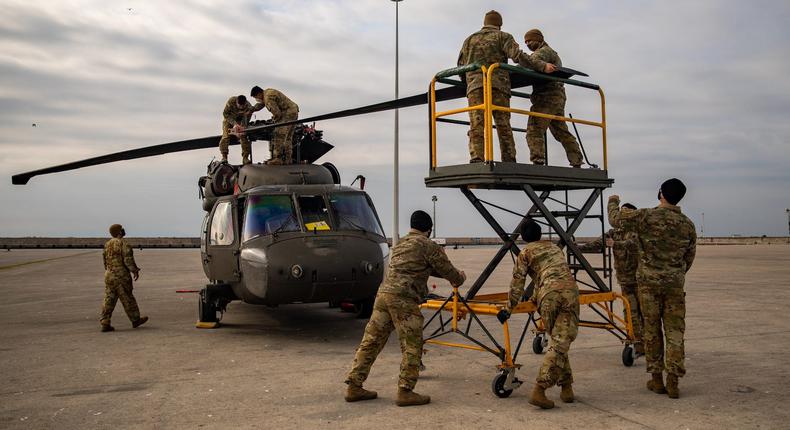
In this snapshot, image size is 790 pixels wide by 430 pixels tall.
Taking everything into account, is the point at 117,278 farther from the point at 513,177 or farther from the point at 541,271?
the point at 541,271

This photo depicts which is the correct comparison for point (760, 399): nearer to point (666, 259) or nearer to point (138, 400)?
point (666, 259)

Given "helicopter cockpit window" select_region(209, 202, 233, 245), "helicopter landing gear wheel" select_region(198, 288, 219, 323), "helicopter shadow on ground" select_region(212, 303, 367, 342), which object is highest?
"helicopter cockpit window" select_region(209, 202, 233, 245)

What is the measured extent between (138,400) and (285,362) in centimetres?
206

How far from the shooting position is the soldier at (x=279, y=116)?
38.5ft

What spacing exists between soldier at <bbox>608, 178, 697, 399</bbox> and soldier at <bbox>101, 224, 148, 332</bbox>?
777cm

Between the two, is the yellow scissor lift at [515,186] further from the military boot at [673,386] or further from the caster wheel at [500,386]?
the military boot at [673,386]

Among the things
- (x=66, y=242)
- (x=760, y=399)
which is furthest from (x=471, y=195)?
(x=66, y=242)

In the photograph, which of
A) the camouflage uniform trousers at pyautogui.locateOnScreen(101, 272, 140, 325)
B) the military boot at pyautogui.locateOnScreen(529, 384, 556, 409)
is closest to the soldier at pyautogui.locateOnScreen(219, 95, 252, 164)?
the camouflage uniform trousers at pyautogui.locateOnScreen(101, 272, 140, 325)

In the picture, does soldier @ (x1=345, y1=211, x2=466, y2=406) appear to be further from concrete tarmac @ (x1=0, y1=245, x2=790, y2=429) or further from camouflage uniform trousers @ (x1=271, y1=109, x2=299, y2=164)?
camouflage uniform trousers @ (x1=271, y1=109, x2=299, y2=164)

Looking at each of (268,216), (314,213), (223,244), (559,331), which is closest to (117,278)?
(223,244)

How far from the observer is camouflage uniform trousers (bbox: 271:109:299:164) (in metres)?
11.8

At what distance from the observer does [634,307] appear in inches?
317

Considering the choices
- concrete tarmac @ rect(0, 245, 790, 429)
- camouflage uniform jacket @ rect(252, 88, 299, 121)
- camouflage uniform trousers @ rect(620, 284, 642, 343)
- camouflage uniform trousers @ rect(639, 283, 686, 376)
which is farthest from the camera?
camouflage uniform jacket @ rect(252, 88, 299, 121)

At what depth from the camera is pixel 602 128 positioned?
8.38m
